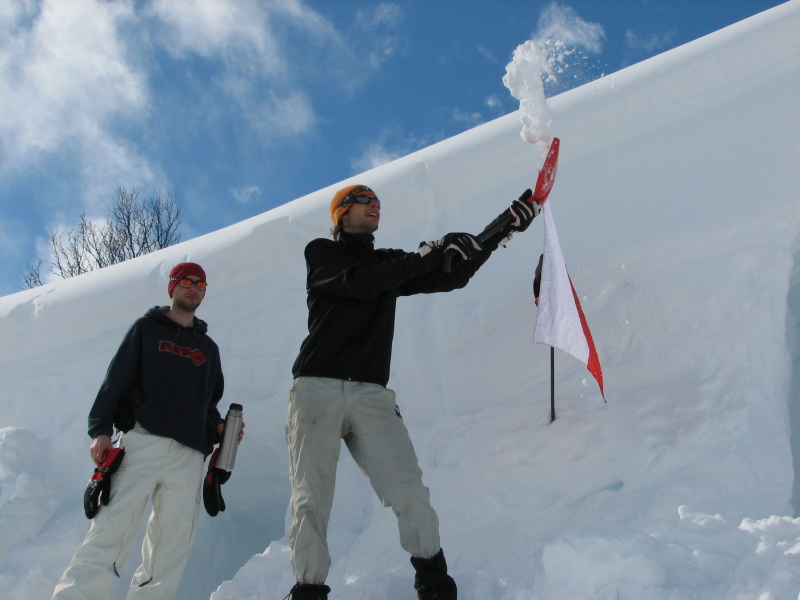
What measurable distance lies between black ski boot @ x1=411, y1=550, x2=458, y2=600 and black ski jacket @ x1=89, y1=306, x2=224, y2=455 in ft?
3.56

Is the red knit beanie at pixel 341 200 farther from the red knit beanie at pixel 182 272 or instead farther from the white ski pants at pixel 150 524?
the white ski pants at pixel 150 524

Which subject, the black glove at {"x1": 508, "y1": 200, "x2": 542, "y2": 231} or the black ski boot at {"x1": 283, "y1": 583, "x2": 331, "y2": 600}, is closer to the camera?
the black ski boot at {"x1": 283, "y1": 583, "x2": 331, "y2": 600}

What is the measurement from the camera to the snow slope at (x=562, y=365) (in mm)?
2441

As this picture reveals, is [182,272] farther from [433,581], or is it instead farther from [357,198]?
[433,581]

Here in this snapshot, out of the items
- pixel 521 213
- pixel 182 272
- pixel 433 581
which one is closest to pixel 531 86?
pixel 521 213

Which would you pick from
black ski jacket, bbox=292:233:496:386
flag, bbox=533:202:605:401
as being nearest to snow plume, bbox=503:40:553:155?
flag, bbox=533:202:605:401

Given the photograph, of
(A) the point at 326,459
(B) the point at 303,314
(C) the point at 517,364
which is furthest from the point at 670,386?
(B) the point at 303,314

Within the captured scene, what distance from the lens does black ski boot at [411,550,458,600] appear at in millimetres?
2098

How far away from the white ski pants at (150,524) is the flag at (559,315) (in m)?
1.55

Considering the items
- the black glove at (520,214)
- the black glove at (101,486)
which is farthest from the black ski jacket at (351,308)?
the black glove at (101,486)

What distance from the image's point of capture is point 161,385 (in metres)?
2.69

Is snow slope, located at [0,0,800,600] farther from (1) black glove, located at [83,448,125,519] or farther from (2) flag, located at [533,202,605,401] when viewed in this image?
(1) black glove, located at [83,448,125,519]

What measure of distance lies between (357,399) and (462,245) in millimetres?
653

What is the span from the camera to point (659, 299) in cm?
346
